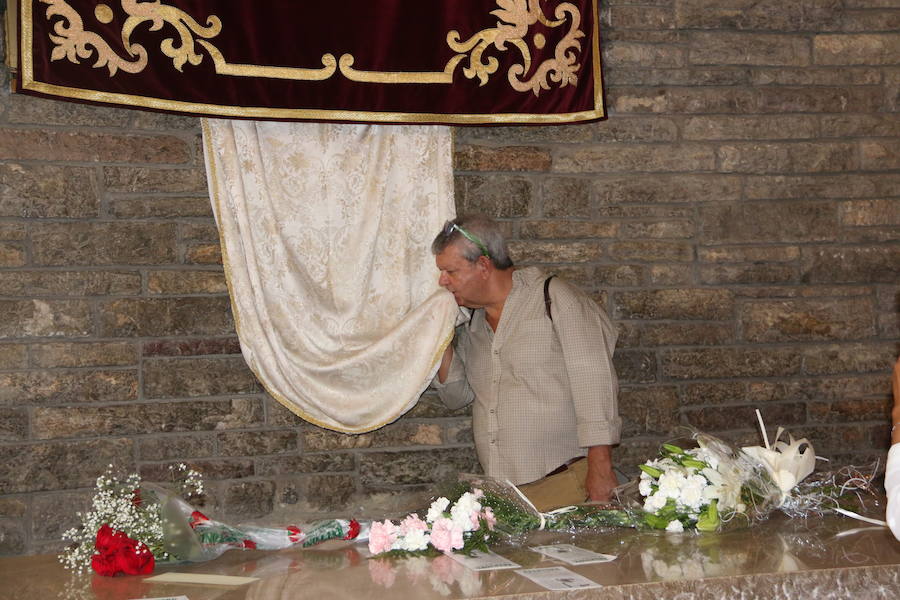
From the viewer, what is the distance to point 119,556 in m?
2.25

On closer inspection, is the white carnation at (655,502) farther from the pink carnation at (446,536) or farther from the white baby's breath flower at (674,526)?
the pink carnation at (446,536)

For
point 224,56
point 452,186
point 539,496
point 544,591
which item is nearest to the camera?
point 544,591

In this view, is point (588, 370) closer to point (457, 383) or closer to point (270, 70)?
point (457, 383)

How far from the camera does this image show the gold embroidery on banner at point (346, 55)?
3.55 meters

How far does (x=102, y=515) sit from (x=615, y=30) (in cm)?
297

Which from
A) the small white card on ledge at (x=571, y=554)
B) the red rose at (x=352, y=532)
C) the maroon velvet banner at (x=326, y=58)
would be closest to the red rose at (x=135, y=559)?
the red rose at (x=352, y=532)

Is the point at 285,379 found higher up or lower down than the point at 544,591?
higher up

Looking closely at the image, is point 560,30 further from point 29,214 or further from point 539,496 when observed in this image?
point 29,214

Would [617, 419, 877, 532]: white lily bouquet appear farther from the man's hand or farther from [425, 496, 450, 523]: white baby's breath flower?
the man's hand

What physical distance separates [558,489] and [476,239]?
96 centimetres

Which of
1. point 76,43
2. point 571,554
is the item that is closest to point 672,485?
point 571,554

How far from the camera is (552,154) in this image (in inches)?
165

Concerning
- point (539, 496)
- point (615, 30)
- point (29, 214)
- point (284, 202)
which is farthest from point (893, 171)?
point (29, 214)

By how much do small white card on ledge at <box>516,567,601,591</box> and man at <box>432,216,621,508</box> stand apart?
1.27m
